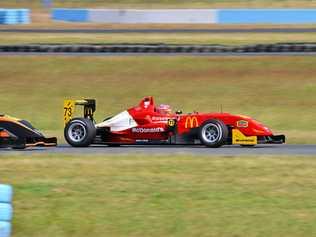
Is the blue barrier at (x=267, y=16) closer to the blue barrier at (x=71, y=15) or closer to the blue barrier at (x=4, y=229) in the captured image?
the blue barrier at (x=71, y=15)

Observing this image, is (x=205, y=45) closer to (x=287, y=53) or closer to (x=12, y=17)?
(x=287, y=53)

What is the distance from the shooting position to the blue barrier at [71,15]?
151 feet

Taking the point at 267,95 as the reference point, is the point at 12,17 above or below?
above

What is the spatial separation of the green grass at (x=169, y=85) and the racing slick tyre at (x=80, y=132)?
3871 millimetres

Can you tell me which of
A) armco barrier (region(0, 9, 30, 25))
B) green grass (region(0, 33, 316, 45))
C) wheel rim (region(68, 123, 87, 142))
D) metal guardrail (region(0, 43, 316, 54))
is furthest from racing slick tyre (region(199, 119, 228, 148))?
armco barrier (region(0, 9, 30, 25))

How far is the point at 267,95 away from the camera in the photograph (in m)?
24.7

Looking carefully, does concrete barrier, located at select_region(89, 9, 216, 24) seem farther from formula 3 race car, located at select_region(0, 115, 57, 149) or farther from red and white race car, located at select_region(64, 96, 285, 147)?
formula 3 race car, located at select_region(0, 115, 57, 149)

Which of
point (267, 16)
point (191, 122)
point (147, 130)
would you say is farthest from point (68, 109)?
point (267, 16)

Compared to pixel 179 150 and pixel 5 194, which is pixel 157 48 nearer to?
pixel 179 150

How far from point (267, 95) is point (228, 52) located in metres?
5.06

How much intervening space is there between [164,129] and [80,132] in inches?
62.1

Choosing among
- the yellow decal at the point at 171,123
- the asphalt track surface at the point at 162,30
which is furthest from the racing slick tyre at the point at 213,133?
the asphalt track surface at the point at 162,30

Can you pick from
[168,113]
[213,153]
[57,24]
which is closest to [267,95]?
[168,113]

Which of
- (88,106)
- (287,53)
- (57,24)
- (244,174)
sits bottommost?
(244,174)
